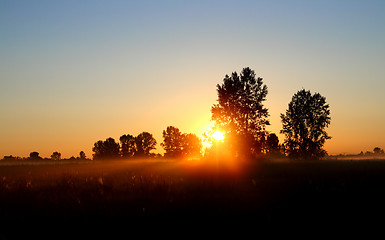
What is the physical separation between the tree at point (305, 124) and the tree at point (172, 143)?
6001 centimetres

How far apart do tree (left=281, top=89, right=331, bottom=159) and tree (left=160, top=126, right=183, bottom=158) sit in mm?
60014

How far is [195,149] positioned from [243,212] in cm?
12040

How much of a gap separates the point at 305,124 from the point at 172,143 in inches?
2495

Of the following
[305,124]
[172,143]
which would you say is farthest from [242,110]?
[172,143]

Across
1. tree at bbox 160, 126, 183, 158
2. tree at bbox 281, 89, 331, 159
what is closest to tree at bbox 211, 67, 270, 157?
tree at bbox 281, 89, 331, 159

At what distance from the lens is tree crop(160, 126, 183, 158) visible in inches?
4496

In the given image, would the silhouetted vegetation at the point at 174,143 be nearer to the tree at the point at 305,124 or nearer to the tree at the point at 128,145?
the tree at the point at 128,145

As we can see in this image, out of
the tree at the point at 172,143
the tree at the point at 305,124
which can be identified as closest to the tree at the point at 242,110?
the tree at the point at 305,124

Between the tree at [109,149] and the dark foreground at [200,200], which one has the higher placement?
the tree at [109,149]

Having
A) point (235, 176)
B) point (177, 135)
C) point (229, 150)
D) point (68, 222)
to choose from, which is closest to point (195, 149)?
point (177, 135)

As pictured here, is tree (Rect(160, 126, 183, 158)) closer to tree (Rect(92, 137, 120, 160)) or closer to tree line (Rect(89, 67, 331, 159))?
tree (Rect(92, 137, 120, 160))

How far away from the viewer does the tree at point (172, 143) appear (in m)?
114

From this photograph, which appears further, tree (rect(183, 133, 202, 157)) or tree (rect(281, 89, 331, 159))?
tree (rect(183, 133, 202, 157))

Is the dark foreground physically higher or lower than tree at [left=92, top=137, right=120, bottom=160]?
lower
